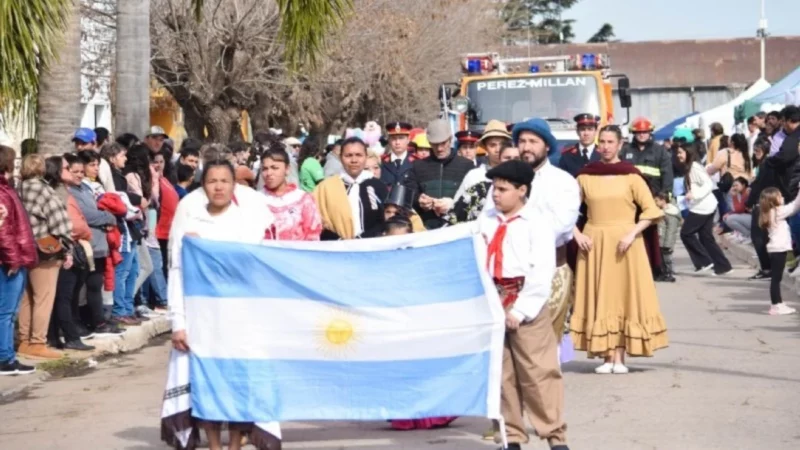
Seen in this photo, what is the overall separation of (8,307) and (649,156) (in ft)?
25.9

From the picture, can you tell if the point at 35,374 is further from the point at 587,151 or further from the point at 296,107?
the point at 296,107

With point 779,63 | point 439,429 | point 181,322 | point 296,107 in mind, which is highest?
point 779,63

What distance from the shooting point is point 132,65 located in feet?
59.7

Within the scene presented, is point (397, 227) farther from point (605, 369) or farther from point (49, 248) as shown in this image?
point (49, 248)

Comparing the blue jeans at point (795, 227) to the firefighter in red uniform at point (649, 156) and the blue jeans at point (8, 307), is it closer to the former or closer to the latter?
the firefighter in red uniform at point (649, 156)

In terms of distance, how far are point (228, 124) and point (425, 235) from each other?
17.4 metres

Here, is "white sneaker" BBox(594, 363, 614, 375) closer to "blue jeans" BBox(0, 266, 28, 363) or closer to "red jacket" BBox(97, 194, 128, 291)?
"blue jeans" BBox(0, 266, 28, 363)

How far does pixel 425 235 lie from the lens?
27.8ft

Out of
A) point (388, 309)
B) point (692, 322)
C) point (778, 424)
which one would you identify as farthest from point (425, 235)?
point (692, 322)

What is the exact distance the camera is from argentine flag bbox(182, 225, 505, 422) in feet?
26.9

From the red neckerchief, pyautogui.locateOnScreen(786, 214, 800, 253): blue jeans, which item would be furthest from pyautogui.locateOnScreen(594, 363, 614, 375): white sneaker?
pyautogui.locateOnScreen(786, 214, 800, 253): blue jeans

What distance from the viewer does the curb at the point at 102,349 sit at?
12.2 m

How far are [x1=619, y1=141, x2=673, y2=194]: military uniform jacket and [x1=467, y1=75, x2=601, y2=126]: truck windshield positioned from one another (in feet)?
21.2

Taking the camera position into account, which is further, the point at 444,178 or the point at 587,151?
the point at 587,151
